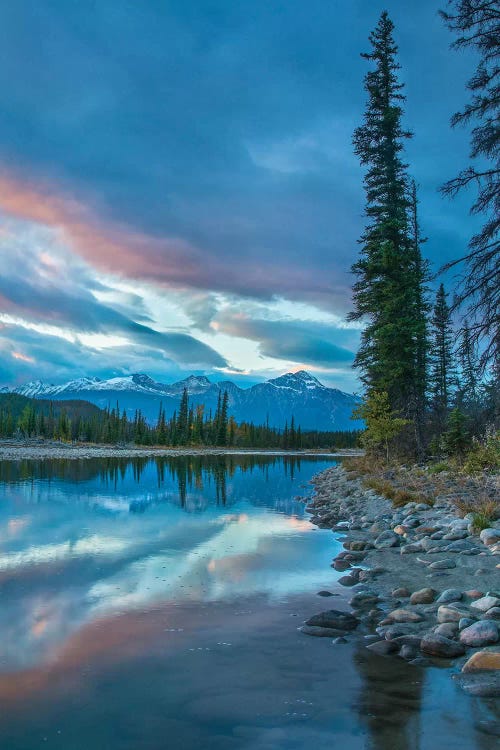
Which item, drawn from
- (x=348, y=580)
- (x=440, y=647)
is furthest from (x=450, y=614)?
(x=348, y=580)

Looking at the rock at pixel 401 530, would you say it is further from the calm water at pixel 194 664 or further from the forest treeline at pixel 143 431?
the forest treeline at pixel 143 431

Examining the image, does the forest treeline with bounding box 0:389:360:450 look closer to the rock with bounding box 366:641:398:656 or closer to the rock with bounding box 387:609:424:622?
the rock with bounding box 387:609:424:622

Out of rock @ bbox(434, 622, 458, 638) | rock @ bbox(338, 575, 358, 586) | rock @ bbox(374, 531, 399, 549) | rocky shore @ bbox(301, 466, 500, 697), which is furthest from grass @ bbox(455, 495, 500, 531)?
rock @ bbox(434, 622, 458, 638)

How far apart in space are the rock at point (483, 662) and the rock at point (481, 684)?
0.26ft

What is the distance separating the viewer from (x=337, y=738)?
4.44 m

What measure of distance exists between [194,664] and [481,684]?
3.02 metres

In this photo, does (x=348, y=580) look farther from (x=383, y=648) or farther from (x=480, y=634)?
(x=480, y=634)

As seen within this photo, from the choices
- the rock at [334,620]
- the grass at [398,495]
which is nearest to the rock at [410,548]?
the grass at [398,495]

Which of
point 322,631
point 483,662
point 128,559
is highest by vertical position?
point 483,662

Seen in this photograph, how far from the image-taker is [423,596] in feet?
26.1

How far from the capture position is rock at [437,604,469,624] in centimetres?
693

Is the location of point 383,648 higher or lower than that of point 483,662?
lower

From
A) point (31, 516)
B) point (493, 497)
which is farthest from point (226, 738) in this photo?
point (31, 516)

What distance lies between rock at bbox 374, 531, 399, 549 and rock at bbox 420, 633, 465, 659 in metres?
5.82
